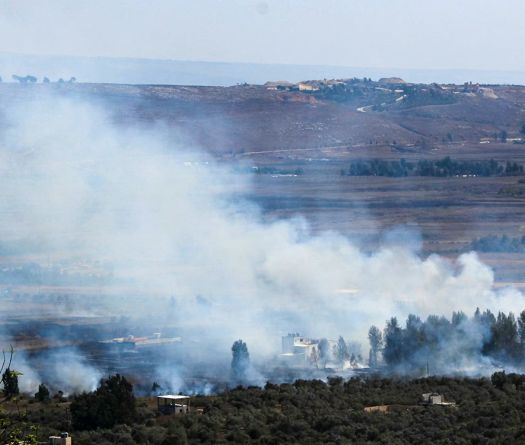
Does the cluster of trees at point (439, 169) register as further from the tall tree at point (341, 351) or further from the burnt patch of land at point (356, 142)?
the tall tree at point (341, 351)

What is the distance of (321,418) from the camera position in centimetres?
3984

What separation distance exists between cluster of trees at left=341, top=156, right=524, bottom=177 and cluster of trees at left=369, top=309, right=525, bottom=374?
6879 centimetres

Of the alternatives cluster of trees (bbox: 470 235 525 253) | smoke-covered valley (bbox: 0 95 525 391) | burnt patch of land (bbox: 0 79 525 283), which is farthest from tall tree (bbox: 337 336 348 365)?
cluster of trees (bbox: 470 235 525 253)

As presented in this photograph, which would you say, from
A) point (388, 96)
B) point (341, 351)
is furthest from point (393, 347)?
point (388, 96)

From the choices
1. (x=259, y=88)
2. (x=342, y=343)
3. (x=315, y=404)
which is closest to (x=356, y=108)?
(x=259, y=88)

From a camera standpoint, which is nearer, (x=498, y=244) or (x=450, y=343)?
(x=450, y=343)

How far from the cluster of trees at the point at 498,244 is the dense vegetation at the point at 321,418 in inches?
1852

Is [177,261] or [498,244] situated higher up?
[498,244]

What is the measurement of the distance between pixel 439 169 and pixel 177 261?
5232 cm

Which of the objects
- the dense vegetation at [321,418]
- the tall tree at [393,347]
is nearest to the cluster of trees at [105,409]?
the dense vegetation at [321,418]

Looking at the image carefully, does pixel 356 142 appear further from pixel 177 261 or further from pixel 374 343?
pixel 374 343

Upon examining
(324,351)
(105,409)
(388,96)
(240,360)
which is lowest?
(105,409)

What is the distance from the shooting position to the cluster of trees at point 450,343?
5841 cm

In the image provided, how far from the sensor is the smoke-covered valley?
68938mm
